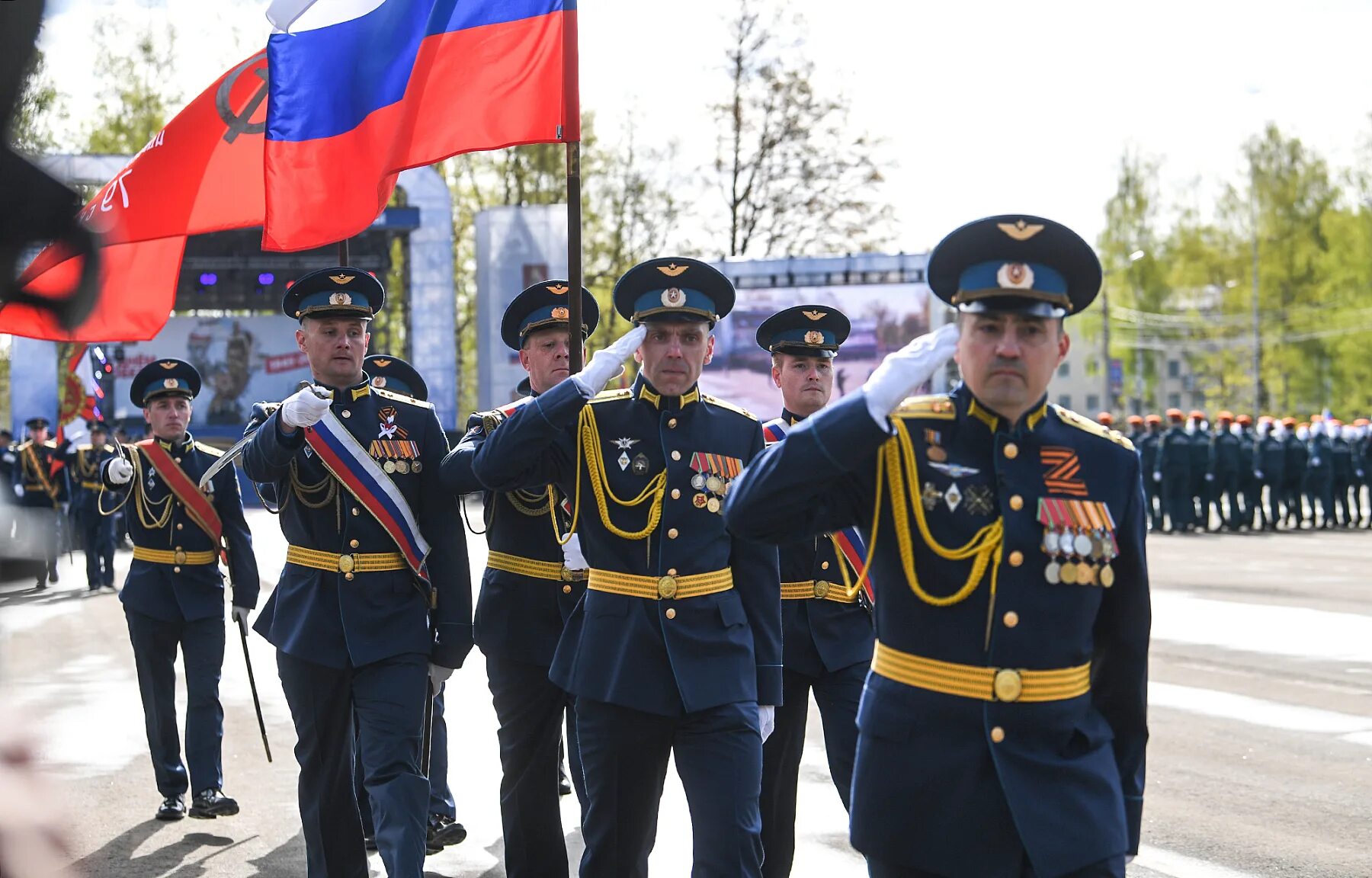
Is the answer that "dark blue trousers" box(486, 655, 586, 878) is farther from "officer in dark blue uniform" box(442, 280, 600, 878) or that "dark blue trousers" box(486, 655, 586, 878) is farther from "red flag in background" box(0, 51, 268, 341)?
"red flag in background" box(0, 51, 268, 341)

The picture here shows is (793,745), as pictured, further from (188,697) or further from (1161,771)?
(188,697)

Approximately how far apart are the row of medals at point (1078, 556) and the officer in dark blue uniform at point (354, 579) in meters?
2.95

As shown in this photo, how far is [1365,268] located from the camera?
5406 centimetres

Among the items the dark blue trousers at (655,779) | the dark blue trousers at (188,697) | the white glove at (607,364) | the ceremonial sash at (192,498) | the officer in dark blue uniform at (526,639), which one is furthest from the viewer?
the ceremonial sash at (192,498)

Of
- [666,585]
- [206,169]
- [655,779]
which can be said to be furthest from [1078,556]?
[206,169]

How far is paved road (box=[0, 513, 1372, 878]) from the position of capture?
263 inches

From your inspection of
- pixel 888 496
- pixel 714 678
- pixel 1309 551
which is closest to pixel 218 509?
pixel 714 678

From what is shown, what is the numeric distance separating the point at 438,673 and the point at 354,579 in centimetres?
57

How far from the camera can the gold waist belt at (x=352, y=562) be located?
614 centimetres

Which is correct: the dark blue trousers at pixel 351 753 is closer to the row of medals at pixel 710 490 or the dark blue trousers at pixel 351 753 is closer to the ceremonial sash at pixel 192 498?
the row of medals at pixel 710 490

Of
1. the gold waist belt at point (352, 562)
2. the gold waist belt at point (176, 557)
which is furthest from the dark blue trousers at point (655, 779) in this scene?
the gold waist belt at point (176, 557)

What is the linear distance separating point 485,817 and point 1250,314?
57119 mm

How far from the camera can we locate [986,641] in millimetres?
3588

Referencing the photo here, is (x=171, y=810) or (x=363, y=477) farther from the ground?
(x=363, y=477)
